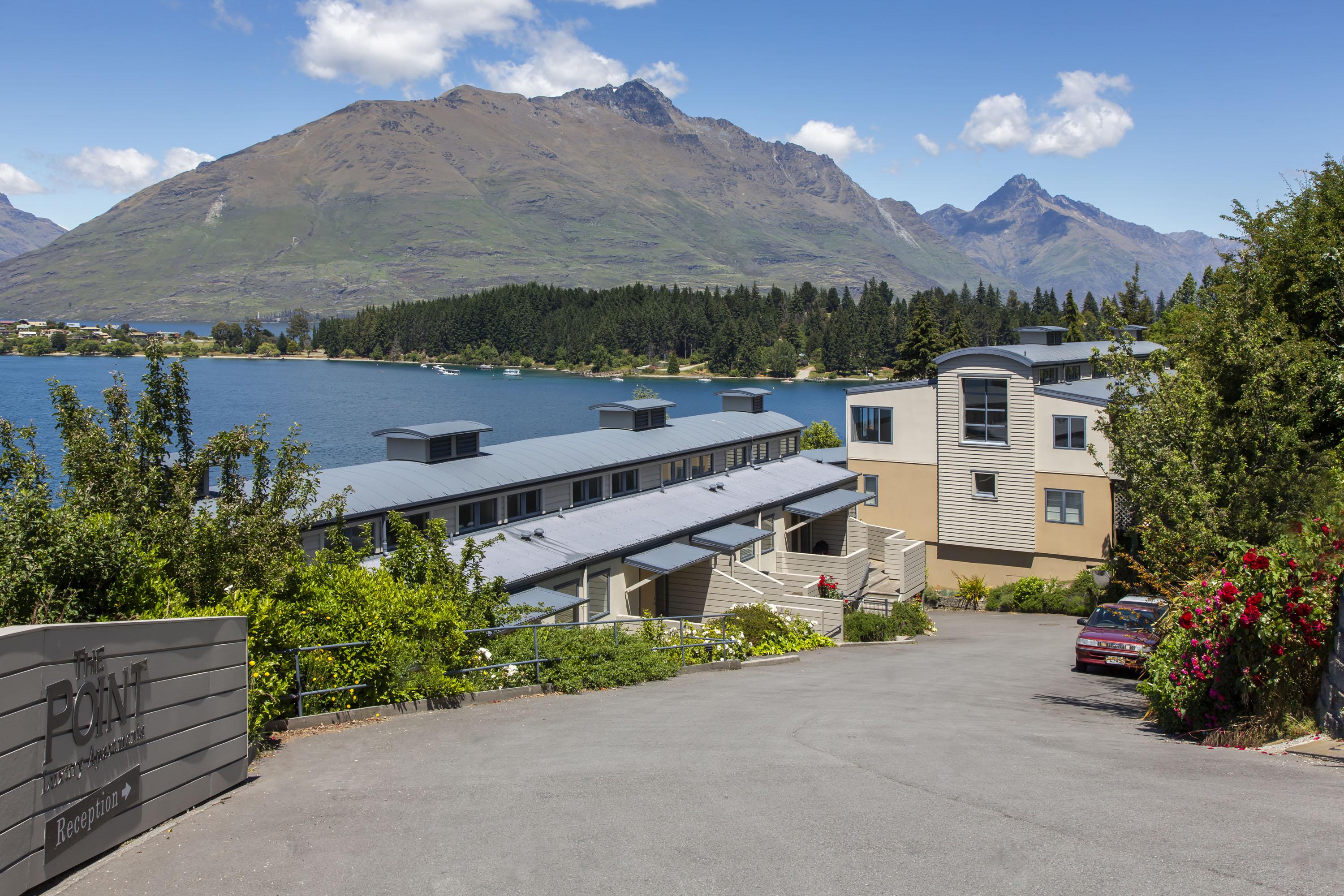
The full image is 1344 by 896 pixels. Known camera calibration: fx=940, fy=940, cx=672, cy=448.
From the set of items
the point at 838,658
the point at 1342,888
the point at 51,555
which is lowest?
the point at 838,658

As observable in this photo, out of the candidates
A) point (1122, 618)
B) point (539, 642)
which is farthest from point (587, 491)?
point (1122, 618)

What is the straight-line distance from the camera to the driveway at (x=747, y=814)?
666 cm

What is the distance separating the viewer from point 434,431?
2878 centimetres

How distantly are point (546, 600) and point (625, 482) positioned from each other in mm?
10764

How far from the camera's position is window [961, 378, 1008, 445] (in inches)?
1583

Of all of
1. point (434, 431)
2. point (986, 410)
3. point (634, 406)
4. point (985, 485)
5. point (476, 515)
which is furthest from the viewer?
point (985, 485)

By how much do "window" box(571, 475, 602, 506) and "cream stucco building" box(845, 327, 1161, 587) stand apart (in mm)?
15967

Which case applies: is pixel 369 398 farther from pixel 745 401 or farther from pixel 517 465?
pixel 517 465

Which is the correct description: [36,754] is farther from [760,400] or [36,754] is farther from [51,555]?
[760,400]

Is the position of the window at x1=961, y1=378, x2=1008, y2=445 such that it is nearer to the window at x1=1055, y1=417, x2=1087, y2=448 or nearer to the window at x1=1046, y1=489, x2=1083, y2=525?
the window at x1=1055, y1=417, x2=1087, y2=448

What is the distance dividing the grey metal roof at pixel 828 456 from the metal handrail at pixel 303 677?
3479 cm

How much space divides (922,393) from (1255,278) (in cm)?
2067

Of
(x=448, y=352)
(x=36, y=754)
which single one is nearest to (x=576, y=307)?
(x=448, y=352)

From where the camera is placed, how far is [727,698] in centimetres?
1580
